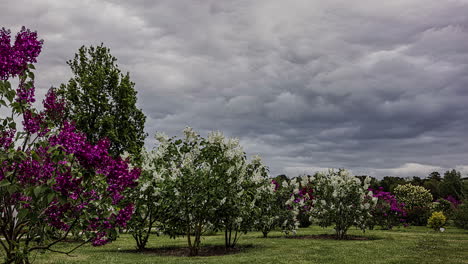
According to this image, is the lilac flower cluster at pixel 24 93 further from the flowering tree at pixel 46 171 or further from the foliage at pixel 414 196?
the foliage at pixel 414 196

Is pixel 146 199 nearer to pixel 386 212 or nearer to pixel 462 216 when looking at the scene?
pixel 386 212

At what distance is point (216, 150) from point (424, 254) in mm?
8028

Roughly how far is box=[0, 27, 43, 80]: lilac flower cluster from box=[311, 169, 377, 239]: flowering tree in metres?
15.5

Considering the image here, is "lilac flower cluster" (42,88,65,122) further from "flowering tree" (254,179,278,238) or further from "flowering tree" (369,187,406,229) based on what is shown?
"flowering tree" (369,187,406,229)

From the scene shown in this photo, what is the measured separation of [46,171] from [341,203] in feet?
51.8

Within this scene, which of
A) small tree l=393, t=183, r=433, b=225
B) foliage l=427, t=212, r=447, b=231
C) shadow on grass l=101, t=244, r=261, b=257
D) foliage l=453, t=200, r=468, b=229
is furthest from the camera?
small tree l=393, t=183, r=433, b=225

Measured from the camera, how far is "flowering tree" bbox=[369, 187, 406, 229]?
2452cm

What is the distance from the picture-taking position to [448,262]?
1086 cm

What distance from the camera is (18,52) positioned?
17.7 ft

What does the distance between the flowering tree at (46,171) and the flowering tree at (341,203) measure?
1435cm

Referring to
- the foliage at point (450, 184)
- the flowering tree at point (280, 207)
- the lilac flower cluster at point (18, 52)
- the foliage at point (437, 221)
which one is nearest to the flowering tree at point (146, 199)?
the flowering tree at point (280, 207)

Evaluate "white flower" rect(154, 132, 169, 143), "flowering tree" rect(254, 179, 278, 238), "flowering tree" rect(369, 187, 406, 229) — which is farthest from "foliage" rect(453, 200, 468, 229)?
"white flower" rect(154, 132, 169, 143)

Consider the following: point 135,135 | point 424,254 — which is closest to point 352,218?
point 424,254

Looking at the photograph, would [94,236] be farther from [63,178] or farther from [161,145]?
[161,145]
